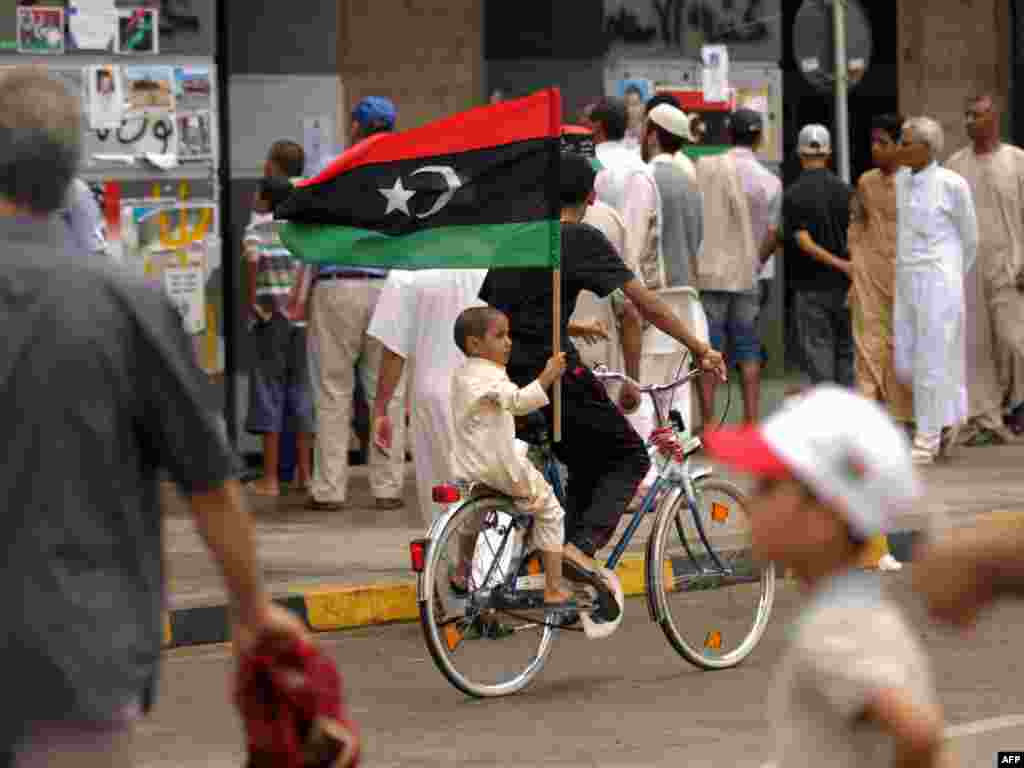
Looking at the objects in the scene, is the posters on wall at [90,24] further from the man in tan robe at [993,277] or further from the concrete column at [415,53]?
the man in tan robe at [993,277]

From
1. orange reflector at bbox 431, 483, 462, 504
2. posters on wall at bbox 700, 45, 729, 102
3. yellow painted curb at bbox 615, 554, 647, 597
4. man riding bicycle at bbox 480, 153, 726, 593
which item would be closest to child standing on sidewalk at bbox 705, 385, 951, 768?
orange reflector at bbox 431, 483, 462, 504

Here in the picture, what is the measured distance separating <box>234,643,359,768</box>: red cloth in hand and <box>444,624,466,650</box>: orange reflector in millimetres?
4346

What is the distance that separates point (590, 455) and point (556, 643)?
3.43 feet

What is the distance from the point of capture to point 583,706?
8.35 metres

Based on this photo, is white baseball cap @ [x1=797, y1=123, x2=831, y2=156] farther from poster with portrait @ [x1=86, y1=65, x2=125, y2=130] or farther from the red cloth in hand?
the red cloth in hand

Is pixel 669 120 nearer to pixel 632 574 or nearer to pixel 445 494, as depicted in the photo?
pixel 632 574

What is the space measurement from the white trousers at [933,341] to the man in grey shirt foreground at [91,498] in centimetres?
1098

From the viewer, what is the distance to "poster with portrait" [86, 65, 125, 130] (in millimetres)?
13812

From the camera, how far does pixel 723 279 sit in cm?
1501

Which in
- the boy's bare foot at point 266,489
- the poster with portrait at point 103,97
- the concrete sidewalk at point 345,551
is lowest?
the concrete sidewalk at point 345,551

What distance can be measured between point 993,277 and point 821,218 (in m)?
1.41

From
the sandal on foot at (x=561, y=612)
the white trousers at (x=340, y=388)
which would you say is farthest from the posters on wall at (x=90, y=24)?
the sandal on foot at (x=561, y=612)

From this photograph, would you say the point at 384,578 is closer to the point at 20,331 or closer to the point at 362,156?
the point at 362,156

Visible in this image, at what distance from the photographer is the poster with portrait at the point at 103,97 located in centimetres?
1381
